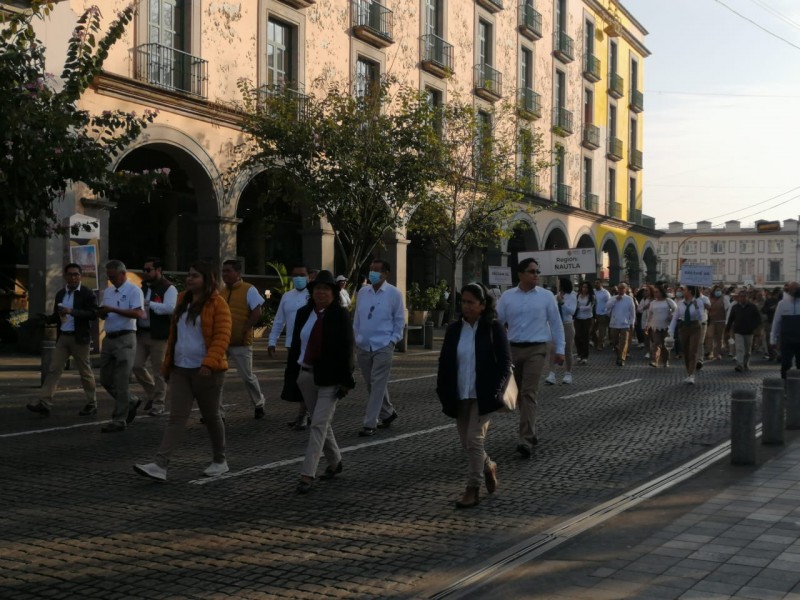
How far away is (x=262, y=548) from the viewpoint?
5516 mm

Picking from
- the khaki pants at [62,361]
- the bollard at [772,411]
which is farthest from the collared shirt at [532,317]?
the khaki pants at [62,361]

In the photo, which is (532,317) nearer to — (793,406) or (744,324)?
(793,406)

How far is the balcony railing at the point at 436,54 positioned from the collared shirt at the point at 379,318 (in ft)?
65.3

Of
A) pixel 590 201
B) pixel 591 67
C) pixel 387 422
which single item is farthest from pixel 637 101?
pixel 387 422

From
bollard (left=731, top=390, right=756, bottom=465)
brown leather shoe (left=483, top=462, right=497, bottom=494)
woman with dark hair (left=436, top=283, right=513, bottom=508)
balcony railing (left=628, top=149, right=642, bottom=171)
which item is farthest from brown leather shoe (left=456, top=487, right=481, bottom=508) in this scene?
balcony railing (left=628, top=149, right=642, bottom=171)

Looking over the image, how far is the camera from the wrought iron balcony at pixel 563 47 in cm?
3881

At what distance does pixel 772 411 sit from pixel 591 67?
36065mm

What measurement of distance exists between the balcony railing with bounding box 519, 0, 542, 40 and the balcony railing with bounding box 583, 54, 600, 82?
548 cm

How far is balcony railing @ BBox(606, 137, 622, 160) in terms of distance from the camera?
45.5m

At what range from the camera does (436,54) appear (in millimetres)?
29609

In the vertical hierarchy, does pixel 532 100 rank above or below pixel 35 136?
above

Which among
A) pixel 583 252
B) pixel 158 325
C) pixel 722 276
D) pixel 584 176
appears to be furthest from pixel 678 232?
pixel 158 325

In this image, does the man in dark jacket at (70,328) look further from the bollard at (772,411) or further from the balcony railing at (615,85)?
the balcony railing at (615,85)

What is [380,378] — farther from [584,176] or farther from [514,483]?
[584,176]
